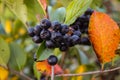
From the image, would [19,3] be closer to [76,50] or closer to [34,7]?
[34,7]

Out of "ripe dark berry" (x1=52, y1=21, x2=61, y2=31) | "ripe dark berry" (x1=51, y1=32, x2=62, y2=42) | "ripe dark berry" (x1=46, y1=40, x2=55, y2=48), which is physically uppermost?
"ripe dark berry" (x1=52, y1=21, x2=61, y2=31)

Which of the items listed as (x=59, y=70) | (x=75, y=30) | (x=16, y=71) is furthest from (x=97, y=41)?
(x=16, y=71)

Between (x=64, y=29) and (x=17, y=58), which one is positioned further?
(x=17, y=58)

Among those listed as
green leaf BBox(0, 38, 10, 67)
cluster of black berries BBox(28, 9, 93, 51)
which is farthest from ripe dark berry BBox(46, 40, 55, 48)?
green leaf BBox(0, 38, 10, 67)

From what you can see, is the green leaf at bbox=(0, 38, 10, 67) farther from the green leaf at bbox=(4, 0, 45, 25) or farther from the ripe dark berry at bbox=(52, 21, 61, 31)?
the ripe dark berry at bbox=(52, 21, 61, 31)

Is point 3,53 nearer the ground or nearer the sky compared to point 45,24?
nearer the ground

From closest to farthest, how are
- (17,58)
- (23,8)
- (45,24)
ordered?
(45,24) < (23,8) < (17,58)

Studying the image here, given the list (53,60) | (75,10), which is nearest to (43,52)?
(53,60)

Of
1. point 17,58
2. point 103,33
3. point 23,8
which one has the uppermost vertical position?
point 23,8

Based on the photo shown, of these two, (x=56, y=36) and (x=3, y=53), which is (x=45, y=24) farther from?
(x=3, y=53)
